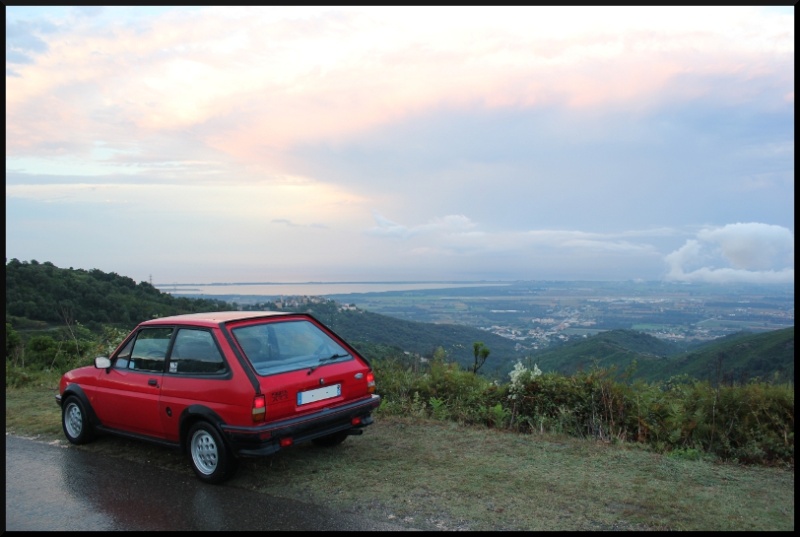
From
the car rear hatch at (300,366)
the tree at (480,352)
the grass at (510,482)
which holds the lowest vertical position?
the grass at (510,482)

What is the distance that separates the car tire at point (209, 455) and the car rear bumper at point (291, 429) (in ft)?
0.53

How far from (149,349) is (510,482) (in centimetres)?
424

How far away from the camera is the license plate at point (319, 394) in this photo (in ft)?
20.4

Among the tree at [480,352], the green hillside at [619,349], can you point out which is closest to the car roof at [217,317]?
the tree at [480,352]

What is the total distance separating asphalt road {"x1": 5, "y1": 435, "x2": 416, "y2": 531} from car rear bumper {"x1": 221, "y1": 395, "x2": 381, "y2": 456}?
1.41ft

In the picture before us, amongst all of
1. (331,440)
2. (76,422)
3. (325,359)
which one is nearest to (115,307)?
(76,422)

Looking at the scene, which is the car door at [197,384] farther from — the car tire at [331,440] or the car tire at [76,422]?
the car tire at [76,422]

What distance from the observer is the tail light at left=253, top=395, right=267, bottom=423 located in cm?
586

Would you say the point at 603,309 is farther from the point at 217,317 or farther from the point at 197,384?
the point at 197,384

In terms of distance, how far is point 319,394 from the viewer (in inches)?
253

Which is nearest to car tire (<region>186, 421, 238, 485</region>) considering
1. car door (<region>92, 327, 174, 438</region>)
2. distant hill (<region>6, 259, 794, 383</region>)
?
car door (<region>92, 327, 174, 438</region>)

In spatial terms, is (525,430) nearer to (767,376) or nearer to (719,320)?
(767,376)

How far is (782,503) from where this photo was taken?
17.4 feet

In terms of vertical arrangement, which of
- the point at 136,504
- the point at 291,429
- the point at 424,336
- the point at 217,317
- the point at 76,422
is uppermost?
the point at 217,317
